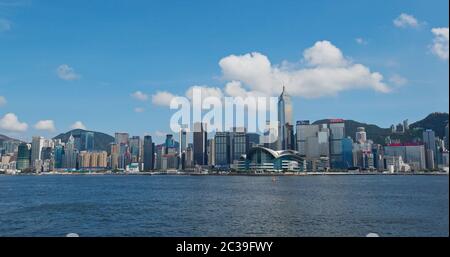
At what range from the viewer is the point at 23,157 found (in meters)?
115

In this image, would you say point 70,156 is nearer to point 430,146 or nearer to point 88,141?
point 88,141

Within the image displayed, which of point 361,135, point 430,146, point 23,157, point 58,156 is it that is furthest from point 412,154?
point 23,157

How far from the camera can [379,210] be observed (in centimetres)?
1766

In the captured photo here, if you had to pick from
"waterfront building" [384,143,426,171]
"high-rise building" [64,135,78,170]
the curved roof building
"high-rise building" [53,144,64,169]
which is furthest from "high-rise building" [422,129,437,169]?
"high-rise building" [53,144,64,169]

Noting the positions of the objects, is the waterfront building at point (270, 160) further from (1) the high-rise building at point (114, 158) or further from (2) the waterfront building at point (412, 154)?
(1) the high-rise building at point (114, 158)

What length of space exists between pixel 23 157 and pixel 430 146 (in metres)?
112

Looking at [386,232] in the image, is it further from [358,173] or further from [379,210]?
[358,173]

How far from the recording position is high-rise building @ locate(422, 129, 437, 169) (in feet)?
234

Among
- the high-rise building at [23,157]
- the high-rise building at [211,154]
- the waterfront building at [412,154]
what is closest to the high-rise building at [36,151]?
the high-rise building at [23,157]

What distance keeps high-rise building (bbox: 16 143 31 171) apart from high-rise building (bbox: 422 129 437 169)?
358 feet

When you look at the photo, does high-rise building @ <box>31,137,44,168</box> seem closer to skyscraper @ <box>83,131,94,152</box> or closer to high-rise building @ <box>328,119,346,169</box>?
skyscraper @ <box>83,131,94,152</box>
